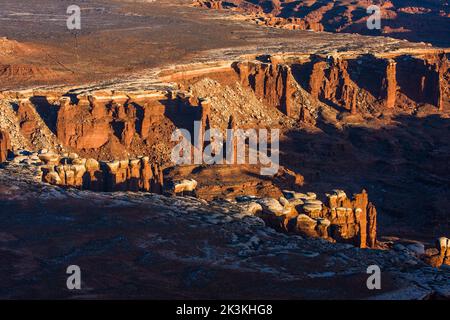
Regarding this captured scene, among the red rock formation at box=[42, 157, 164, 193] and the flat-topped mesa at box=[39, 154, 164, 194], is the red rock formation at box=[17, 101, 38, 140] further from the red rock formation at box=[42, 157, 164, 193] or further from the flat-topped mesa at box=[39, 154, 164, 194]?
the red rock formation at box=[42, 157, 164, 193]

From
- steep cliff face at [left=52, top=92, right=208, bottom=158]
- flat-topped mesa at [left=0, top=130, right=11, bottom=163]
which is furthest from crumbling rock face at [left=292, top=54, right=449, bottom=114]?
flat-topped mesa at [left=0, top=130, right=11, bottom=163]

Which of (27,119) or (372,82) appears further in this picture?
(372,82)

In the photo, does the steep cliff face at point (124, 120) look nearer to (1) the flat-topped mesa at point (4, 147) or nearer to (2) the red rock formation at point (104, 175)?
(1) the flat-topped mesa at point (4, 147)

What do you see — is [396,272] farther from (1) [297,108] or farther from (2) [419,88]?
(2) [419,88]

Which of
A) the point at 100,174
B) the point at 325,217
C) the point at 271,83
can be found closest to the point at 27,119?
the point at 100,174

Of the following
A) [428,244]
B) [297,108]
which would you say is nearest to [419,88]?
[297,108]

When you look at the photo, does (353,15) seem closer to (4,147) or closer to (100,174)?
(4,147)
